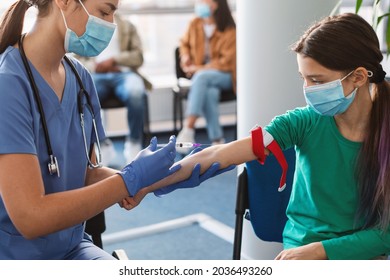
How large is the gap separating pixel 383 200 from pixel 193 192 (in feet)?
7.78

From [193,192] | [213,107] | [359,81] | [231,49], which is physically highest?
[359,81]

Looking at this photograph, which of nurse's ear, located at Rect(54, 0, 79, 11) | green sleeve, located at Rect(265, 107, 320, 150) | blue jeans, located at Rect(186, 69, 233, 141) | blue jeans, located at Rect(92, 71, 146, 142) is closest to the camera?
nurse's ear, located at Rect(54, 0, 79, 11)

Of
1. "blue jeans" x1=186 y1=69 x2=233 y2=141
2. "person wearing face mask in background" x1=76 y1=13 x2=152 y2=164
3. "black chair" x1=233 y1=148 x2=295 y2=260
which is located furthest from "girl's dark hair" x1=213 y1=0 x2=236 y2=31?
"black chair" x1=233 y1=148 x2=295 y2=260

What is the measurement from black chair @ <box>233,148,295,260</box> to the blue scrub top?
51 centimetres

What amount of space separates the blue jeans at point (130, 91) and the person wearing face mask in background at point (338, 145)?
275 cm

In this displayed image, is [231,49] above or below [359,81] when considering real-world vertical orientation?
below

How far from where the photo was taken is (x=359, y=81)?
1.45 m

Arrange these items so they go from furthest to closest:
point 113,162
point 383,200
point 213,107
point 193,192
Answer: point 213,107 < point 113,162 < point 193,192 < point 383,200

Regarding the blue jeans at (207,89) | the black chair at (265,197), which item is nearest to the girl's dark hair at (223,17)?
the blue jeans at (207,89)

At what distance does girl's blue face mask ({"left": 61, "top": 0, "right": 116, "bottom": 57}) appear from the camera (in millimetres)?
1424

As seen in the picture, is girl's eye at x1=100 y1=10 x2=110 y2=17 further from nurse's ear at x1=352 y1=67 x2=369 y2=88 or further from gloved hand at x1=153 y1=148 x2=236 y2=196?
nurse's ear at x1=352 y1=67 x2=369 y2=88

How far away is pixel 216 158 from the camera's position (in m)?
1.57

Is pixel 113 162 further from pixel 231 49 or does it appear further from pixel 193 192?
pixel 231 49
